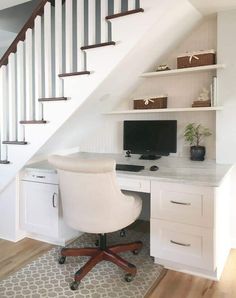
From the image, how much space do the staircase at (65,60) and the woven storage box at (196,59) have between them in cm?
20

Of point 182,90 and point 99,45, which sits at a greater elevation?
point 99,45

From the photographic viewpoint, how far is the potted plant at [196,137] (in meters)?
2.80

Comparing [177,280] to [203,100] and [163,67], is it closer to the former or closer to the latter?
[203,100]

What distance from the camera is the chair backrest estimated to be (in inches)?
77.7

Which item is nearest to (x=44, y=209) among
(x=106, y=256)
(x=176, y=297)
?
(x=106, y=256)

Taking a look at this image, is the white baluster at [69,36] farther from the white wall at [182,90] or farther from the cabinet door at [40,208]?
the cabinet door at [40,208]

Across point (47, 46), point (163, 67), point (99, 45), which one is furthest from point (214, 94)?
point (47, 46)

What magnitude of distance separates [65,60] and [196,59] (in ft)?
4.02

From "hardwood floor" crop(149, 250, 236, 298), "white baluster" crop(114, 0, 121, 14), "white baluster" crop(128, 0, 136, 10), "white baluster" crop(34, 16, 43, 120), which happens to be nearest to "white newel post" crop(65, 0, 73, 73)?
"white baluster" crop(34, 16, 43, 120)

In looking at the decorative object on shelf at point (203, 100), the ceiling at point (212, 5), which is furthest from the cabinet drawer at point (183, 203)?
the ceiling at point (212, 5)

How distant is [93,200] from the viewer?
2059 millimetres

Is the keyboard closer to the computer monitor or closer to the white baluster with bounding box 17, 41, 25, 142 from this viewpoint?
the computer monitor

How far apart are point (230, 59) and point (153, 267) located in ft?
6.40

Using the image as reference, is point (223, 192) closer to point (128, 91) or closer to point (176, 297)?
point (176, 297)
